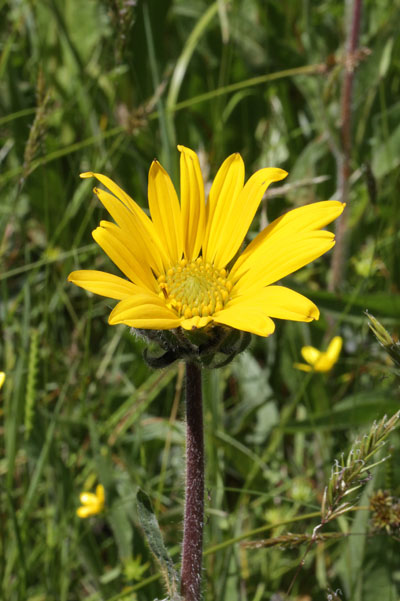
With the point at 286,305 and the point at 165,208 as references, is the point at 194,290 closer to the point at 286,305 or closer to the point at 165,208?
the point at 165,208

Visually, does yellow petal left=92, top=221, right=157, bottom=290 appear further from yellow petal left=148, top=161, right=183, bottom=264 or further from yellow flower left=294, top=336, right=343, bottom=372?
yellow flower left=294, top=336, right=343, bottom=372

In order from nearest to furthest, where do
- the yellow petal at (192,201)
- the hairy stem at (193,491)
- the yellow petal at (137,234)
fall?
1. the hairy stem at (193,491)
2. the yellow petal at (137,234)
3. the yellow petal at (192,201)

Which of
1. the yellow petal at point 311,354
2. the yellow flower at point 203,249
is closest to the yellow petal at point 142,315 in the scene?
the yellow flower at point 203,249

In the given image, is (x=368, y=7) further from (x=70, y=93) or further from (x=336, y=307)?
(x=336, y=307)

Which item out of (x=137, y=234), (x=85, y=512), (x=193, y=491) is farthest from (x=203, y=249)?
(x=85, y=512)

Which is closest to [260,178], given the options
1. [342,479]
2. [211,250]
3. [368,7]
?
[211,250]

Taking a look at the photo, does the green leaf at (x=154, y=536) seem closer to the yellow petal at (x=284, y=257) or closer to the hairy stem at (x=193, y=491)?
the hairy stem at (x=193, y=491)
